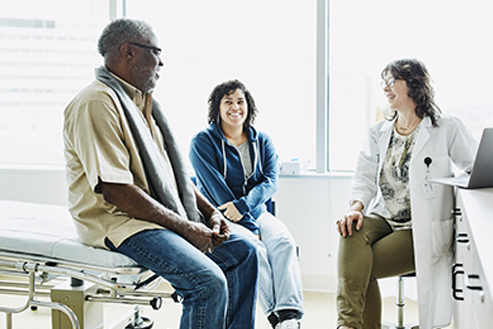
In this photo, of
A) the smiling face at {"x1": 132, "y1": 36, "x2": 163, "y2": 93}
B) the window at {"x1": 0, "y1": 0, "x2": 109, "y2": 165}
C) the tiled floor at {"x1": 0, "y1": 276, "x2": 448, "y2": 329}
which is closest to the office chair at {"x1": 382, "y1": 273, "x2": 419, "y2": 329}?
the tiled floor at {"x1": 0, "y1": 276, "x2": 448, "y2": 329}

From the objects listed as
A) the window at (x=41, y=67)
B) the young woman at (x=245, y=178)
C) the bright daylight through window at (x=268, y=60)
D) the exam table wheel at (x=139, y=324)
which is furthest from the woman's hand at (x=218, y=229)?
the window at (x=41, y=67)

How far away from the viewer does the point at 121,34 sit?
1838 millimetres

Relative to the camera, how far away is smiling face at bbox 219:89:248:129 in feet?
8.74

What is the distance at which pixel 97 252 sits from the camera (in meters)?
1.71

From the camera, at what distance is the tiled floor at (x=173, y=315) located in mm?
2572

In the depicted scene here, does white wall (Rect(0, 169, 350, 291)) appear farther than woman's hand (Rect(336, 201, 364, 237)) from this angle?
Yes

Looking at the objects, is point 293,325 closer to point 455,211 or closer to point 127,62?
point 455,211

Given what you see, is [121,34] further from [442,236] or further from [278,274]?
[442,236]

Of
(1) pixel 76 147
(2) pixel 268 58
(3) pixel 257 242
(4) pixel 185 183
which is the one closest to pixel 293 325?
(3) pixel 257 242

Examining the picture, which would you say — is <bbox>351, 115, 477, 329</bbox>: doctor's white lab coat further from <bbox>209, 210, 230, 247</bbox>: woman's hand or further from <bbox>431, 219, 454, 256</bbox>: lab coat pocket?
<bbox>209, 210, 230, 247</bbox>: woman's hand

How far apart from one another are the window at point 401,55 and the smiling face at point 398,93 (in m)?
0.80

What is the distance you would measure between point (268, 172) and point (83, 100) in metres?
1.19

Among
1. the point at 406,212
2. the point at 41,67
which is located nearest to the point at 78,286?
the point at 406,212

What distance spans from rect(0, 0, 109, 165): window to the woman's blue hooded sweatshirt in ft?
4.61
